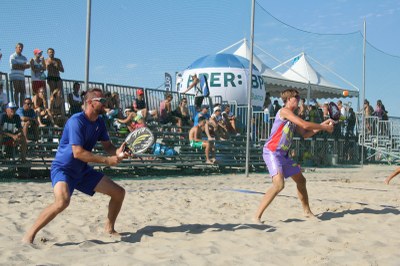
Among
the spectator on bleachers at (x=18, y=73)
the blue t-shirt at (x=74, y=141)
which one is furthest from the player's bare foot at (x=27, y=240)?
the spectator on bleachers at (x=18, y=73)

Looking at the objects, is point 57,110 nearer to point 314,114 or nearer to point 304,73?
point 314,114

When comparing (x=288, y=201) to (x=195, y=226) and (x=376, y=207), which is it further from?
(x=195, y=226)

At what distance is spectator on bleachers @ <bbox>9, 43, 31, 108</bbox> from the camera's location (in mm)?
10898

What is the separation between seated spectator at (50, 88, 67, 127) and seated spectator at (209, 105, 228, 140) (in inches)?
183

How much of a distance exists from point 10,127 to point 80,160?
6.20 m

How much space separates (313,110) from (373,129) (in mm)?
3668

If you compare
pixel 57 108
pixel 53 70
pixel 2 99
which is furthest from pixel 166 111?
pixel 2 99

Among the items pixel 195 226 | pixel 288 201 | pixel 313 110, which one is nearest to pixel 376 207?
pixel 288 201

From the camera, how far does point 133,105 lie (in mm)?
13273

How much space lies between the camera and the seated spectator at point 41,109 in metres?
11.4

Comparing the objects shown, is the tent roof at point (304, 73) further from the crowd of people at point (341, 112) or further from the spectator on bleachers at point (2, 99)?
the spectator on bleachers at point (2, 99)

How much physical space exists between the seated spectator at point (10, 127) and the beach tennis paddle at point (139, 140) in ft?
20.0

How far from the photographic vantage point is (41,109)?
11555 mm

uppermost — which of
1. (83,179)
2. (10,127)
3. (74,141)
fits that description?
(10,127)
